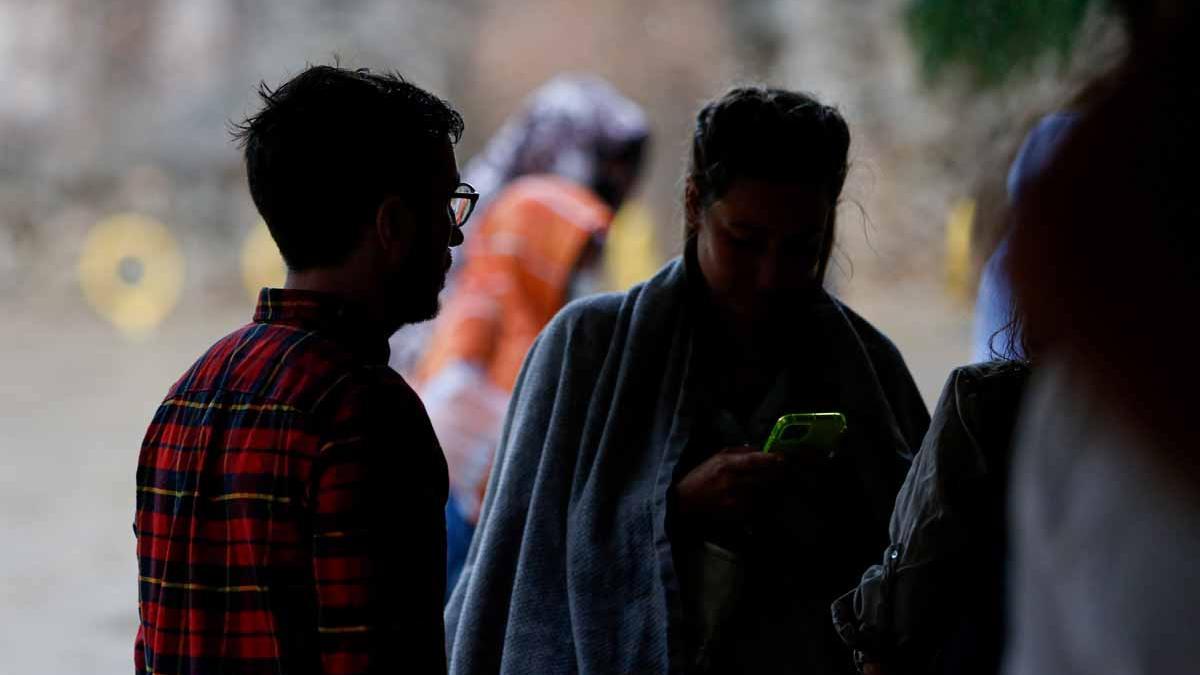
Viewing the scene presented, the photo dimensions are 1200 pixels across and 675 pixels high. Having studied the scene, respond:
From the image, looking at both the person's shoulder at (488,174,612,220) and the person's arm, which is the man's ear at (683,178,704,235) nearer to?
the person's arm

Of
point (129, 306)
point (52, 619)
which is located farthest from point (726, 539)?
point (129, 306)

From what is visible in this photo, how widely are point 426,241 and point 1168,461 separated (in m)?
0.82

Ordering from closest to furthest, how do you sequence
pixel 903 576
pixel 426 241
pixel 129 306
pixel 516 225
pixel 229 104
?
pixel 903 576 → pixel 426 241 → pixel 516 225 → pixel 129 306 → pixel 229 104

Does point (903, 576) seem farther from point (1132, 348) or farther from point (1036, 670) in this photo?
point (1132, 348)

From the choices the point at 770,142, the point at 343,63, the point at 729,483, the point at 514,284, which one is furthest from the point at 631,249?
the point at 729,483

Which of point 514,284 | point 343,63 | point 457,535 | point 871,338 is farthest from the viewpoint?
point 343,63

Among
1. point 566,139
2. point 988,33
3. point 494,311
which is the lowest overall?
point 494,311

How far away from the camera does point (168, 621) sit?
4.33ft

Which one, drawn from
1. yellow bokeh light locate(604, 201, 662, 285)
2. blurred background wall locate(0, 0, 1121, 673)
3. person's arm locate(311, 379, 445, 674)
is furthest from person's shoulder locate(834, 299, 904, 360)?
blurred background wall locate(0, 0, 1121, 673)

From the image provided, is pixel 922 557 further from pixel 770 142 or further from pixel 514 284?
pixel 514 284

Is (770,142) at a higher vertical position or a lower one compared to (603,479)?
higher

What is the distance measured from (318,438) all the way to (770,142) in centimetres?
77

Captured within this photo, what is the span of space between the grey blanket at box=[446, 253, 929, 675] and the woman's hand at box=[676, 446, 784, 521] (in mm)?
40

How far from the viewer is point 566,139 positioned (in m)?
3.77
